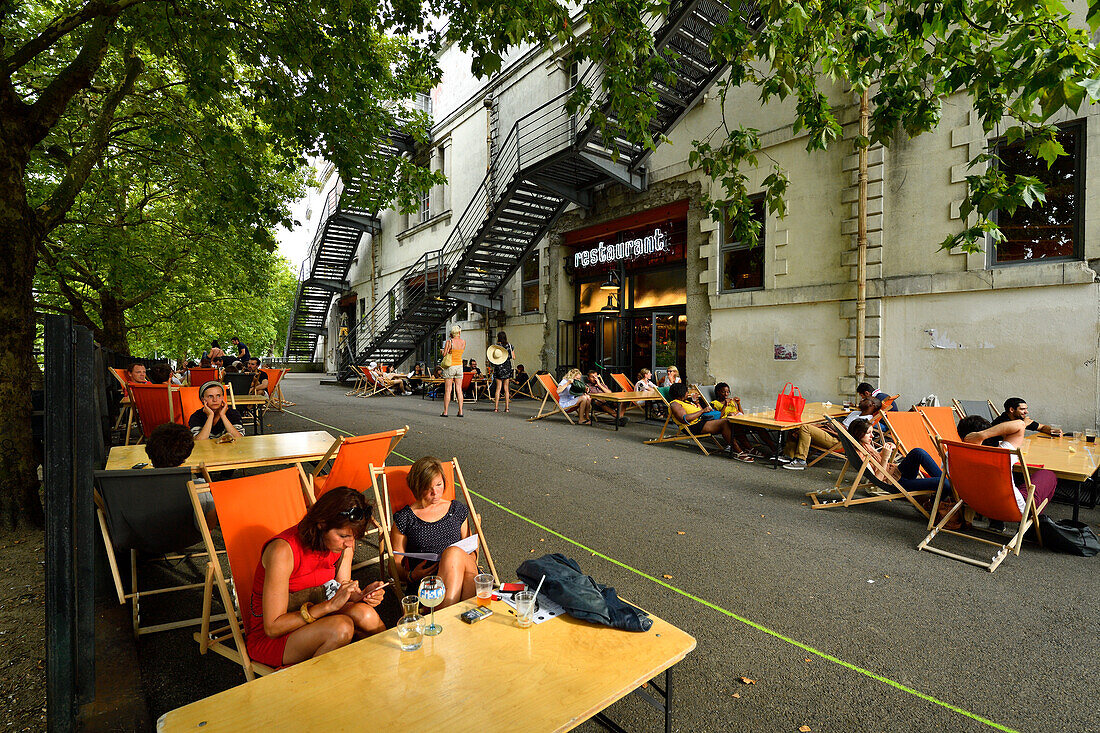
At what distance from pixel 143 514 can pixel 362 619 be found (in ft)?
5.84

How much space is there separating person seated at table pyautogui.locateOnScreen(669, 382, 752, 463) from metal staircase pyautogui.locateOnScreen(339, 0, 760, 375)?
439cm

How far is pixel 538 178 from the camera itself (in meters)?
13.4

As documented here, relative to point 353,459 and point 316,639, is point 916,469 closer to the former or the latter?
point 353,459

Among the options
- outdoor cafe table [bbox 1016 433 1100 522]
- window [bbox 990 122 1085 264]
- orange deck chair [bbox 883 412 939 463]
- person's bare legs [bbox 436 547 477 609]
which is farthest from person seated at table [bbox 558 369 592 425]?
person's bare legs [bbox 436 547 477 609]

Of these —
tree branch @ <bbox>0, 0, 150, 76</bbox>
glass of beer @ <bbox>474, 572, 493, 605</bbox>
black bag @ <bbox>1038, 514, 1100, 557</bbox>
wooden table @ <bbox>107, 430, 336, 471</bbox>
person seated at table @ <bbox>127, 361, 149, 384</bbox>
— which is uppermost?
tree branch @ <bbox>0, 0, 150, 76</bbox>

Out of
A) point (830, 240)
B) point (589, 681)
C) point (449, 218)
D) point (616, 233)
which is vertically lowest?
point (589, 681)

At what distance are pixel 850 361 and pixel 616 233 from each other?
24.0ft

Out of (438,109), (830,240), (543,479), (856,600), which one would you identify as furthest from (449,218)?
(856,600)

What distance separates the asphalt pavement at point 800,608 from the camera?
2.46m

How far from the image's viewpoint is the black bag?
14.0 ft

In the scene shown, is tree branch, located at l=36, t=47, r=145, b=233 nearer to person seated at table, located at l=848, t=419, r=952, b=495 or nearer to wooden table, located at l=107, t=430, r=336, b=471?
wooden table, located at l=107, t=430, r=336, b=471

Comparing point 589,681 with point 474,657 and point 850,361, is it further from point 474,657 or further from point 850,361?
point 850,361

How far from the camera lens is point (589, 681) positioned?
5.73 feet

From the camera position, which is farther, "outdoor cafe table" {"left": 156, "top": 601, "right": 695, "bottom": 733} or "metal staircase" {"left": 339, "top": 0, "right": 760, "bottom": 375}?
"metal staircase" {"left": 339, "top": 0, "right": 760, "bottom": 375}
